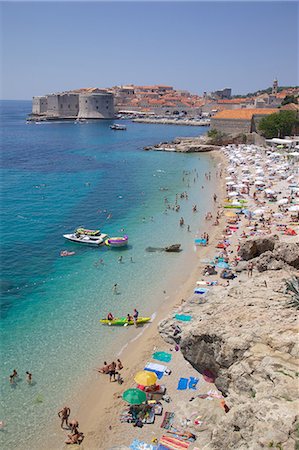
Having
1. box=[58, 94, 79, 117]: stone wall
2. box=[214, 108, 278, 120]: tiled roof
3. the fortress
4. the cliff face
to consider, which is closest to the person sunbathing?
the cliff face

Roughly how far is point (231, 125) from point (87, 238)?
138 feet

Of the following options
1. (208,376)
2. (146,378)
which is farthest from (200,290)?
(146,378)

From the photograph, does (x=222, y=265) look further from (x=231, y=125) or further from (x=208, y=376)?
(x=231, y=125)

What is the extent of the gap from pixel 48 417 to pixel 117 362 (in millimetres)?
2557

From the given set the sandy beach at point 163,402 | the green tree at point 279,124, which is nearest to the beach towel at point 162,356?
the sandy beach at point 163,402

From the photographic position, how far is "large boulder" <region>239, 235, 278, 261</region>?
1672cm

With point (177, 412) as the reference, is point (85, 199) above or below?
above

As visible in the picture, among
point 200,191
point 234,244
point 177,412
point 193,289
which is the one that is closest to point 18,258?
point 193,289

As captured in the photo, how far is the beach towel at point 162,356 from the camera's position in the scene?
11.8 meters

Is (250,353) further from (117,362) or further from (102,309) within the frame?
(102,309)

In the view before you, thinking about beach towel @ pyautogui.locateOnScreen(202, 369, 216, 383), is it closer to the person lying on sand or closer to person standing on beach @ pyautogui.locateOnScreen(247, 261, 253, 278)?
the person lying on sand

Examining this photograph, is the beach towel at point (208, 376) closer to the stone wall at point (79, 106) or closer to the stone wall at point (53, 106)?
the stone wall at point (79, 106)

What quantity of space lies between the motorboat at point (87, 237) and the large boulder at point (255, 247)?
7446mm

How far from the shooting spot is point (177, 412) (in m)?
9.75
